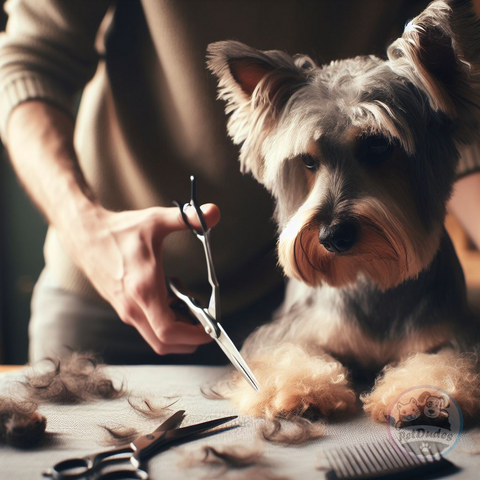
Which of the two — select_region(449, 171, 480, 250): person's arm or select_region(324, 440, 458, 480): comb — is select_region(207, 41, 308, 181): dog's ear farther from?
select_region(324, 440, 458, 480): comb

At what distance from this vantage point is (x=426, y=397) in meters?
0.84

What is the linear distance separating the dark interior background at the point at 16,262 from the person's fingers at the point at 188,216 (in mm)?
1218

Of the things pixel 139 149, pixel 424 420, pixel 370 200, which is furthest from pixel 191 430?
pixel 139 149

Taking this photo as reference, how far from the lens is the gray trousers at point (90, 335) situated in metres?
1.41

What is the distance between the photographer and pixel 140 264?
1.06 m

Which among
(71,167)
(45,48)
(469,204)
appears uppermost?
(45,48)

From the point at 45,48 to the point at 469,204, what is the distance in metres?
1.04

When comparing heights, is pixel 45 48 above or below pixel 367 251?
above

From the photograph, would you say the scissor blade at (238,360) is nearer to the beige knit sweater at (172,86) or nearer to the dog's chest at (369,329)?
the dog's chest at (369,329)

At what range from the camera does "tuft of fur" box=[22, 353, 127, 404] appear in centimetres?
98

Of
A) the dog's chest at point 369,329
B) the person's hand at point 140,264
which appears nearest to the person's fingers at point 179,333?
the person's hand at point 140,264

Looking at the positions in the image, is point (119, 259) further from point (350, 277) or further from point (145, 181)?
point (350, 277)

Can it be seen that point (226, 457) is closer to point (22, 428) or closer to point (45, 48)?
point (22, 428)

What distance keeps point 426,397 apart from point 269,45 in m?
0.81
